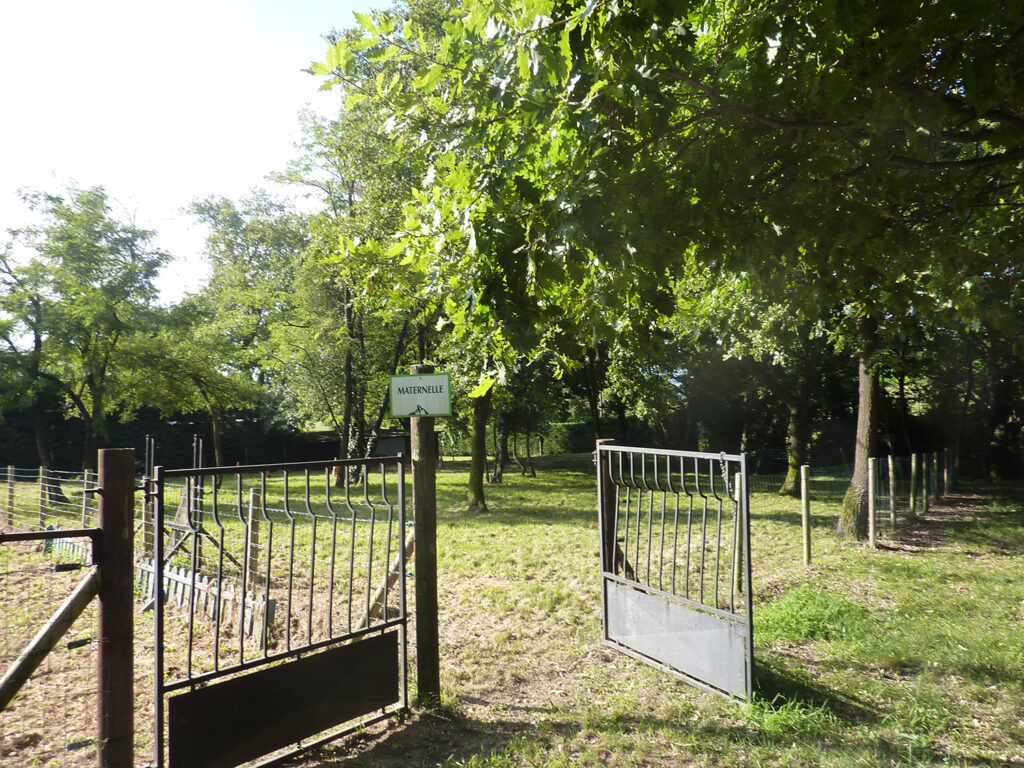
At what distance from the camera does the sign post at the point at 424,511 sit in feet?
14.2

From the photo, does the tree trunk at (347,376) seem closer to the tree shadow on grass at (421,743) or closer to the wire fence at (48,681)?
the wire fence at (48,681)

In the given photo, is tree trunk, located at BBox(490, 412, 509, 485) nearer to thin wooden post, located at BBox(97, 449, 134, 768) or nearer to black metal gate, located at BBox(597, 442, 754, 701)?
black metal gate, located at BBox(597, 442, 754, 701)

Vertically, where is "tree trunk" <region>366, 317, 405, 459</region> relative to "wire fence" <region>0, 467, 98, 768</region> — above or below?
above

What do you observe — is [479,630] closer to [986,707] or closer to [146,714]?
A: [146,714]

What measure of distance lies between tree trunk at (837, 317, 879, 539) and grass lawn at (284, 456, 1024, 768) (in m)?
1.20

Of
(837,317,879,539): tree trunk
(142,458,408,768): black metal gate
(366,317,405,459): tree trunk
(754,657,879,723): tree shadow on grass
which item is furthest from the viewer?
(366,317,405,459): tree trunk

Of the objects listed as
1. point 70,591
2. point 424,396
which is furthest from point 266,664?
point 70,591

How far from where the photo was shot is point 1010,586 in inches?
292

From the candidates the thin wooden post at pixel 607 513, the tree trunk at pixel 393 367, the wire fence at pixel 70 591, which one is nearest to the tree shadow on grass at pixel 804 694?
the thin wooden post at pixel 607 513

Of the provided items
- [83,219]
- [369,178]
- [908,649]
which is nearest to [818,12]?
[908,649]

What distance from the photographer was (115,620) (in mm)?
2912

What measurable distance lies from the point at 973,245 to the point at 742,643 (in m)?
3.92

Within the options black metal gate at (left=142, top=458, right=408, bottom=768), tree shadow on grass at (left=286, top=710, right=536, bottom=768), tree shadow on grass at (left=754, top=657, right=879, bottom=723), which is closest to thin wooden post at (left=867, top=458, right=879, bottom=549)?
tree shadow on grass at (left=754, top=657, right=879, bottom=723)

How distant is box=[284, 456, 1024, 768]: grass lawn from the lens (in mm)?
3717
